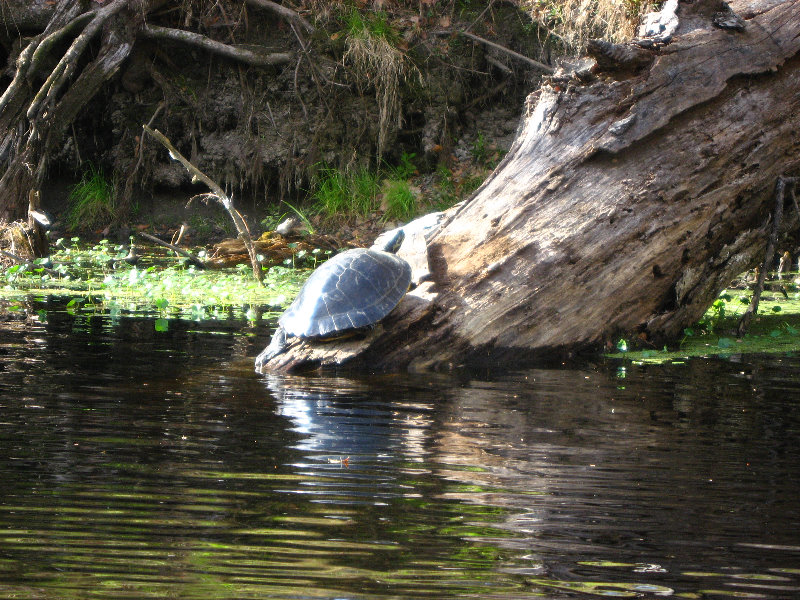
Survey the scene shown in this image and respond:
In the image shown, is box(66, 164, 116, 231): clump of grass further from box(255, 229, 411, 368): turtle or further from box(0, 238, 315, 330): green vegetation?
box(255, 229, 411, 368): turtle

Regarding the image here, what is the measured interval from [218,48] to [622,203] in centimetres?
767

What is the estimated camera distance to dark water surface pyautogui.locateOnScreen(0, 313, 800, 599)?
2.09m

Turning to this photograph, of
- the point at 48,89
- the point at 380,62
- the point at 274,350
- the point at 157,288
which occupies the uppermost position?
the point at 380,62

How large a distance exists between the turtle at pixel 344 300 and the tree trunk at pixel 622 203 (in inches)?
7.9

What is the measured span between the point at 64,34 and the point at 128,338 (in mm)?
6494

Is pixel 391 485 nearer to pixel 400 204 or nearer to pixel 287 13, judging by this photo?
pixel 400 204

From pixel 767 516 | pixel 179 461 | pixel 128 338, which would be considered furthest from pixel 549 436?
pixel 128 338

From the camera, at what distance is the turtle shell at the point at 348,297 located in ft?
16.9

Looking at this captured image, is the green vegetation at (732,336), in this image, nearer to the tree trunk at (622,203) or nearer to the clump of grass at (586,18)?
the tree trunk at (622,203)

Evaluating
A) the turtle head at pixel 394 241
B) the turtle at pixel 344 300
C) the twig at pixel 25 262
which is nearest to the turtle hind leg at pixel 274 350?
the turtle at pixel 344 300

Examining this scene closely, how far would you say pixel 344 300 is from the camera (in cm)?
519

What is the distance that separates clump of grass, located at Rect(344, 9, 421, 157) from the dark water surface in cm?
725

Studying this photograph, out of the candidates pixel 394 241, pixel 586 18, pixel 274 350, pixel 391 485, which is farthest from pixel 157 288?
pixel 391 485

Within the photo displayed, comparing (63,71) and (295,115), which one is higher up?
(63,71)
